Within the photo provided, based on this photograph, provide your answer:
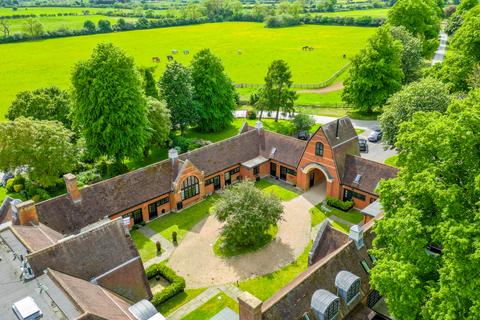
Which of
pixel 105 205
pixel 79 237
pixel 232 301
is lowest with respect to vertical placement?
pixel 232 301

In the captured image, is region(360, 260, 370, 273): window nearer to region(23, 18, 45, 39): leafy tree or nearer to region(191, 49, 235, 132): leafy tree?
region(191, 49, 235, 132): leafy tree

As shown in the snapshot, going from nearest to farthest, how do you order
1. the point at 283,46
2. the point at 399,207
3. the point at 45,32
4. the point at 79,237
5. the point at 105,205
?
the point at 399,207
the point at 79,237
the point at 105,205
the point at 283,46
the point at 45,32

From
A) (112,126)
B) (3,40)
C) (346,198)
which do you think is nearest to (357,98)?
(346,198)

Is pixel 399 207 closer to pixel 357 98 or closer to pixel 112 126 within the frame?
pixel 112 126

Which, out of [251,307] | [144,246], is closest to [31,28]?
[144,246]

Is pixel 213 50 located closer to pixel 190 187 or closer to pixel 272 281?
pixel 190 187

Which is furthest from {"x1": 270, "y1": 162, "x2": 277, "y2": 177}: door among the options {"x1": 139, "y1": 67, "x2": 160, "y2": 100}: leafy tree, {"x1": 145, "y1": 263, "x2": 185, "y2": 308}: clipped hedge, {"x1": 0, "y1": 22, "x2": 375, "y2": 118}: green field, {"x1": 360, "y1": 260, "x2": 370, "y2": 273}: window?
{"x1": 0, "y1": 22, "x2": 375, "y2": 118}: green field
